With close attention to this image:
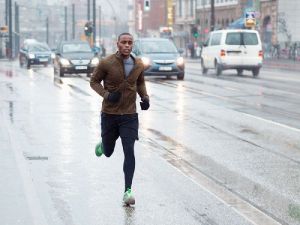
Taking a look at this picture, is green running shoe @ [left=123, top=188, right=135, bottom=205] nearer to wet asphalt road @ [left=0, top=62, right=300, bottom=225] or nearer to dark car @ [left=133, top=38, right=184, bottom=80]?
wet asphalt road @ [left=0, top=62, right=300, bottom=225]

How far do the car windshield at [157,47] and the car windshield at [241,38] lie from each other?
2434 millimetres

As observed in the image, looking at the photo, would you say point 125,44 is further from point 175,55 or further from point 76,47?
point 76,47

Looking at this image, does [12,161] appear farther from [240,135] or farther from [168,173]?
[240,135]

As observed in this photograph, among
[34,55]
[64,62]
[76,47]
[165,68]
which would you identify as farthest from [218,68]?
[34,55]

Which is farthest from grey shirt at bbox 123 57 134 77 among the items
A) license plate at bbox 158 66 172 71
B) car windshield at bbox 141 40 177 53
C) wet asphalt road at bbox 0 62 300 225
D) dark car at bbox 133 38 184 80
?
car windshield at bbox 141 40 177 53

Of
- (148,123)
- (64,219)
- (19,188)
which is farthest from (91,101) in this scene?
(64,219)

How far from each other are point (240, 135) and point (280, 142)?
1075 mm

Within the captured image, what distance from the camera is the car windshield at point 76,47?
3716 centimetres

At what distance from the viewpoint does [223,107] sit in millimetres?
19500

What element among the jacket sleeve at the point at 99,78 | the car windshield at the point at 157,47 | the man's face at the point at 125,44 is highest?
the man's face at the point at 125,44

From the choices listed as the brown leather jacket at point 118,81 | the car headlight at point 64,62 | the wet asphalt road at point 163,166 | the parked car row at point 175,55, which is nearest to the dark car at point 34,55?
the parked car row at point 175,55

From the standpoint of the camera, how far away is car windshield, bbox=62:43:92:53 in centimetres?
3716

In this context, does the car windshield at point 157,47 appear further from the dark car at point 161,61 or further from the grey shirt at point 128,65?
the grey shirt at point 128,65

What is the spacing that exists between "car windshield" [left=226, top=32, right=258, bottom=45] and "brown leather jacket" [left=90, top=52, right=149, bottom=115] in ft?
85.4
